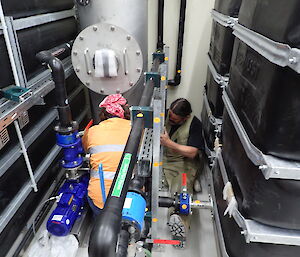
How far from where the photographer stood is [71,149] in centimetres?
161

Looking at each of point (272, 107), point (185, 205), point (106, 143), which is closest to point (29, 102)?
point (106, 143)

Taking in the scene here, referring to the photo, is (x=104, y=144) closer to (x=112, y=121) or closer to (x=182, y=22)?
(x=112, y=121)

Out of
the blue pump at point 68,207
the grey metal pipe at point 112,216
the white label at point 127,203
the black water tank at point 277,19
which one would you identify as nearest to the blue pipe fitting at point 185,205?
the blue pump at point 68,207

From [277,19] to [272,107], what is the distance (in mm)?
257

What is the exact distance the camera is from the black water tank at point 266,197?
78 centimetres

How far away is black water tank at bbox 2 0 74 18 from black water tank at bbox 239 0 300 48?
48.6 inches

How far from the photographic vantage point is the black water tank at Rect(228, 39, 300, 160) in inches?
27.1

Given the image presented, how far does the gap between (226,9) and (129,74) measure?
2.49ft

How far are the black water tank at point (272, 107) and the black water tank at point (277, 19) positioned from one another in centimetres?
8

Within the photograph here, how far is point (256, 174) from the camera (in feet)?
2.76

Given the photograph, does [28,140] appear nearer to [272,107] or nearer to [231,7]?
[272,107]

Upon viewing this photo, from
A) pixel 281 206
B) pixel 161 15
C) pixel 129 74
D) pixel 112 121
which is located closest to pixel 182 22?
pixel 161 15

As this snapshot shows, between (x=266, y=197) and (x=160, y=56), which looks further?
(x=160, y=56)

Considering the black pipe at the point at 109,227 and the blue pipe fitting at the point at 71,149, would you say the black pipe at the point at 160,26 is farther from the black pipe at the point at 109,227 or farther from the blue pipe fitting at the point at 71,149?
the black pipe at the point at 109,227
